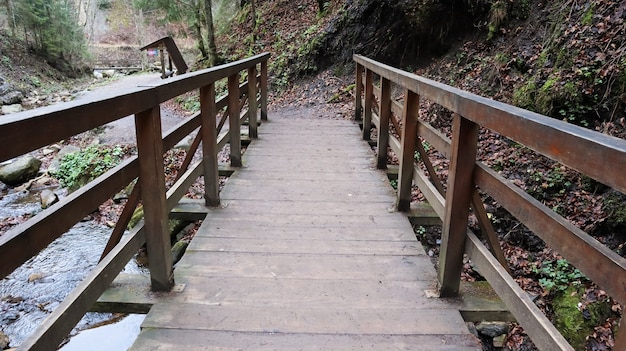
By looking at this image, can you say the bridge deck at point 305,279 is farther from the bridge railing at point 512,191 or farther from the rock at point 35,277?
the rock at point 35,277

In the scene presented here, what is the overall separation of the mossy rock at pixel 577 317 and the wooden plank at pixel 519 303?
199cm

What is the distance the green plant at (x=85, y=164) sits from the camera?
29.6 ft

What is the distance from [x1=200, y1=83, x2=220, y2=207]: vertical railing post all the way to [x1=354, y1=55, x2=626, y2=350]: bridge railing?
157cm

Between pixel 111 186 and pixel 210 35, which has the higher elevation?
pixel 210 35

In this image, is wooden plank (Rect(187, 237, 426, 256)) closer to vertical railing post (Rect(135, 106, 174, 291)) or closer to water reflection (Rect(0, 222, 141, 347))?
vertical railing post (Rect(135, 106, 174, 291))

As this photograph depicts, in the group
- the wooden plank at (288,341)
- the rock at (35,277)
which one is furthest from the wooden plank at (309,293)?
the rock at (35,277)

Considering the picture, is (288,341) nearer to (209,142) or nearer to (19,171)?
(209,142)

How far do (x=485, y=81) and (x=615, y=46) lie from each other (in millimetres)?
2076

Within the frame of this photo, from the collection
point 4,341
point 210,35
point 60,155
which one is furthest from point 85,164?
point 210,35

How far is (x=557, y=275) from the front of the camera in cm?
416

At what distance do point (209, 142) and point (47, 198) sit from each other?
596 cm

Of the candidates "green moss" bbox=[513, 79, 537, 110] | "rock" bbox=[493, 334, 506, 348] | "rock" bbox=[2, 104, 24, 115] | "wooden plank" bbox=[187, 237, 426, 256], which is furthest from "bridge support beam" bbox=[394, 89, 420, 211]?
"rock" bbox=[2, 104, 24, 115]

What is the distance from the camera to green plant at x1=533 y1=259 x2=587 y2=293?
13.3 feet

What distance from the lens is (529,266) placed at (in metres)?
4.39
